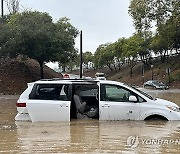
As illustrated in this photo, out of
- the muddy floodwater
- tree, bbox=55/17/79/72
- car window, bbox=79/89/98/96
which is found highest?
tree, bbox=55/17/79/72

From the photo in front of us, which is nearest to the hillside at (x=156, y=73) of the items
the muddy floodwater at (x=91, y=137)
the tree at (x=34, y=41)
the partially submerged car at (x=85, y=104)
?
the tree at (x=34, y=41)

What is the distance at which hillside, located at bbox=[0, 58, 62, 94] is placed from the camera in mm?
31775

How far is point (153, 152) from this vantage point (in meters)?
6.45

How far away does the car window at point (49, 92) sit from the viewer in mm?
10234

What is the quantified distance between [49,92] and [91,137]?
2.64m

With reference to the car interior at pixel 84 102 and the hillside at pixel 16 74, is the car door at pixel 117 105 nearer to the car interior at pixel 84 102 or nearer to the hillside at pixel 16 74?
the car interior at pixel 84 102

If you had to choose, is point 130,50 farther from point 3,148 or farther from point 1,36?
point 3,148

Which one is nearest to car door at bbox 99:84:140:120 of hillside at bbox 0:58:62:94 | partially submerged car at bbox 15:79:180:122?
partially submerged car at bbox 15:79:180:122

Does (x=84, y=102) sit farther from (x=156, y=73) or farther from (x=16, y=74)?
(x=156, y=73)

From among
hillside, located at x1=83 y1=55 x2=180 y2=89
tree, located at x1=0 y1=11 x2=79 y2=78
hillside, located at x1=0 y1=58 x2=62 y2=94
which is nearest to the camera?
hillside, located at x1=0 y1=58 x2=62 y2=94

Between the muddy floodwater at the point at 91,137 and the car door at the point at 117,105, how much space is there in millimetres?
214

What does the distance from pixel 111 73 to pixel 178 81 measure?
3475 cm

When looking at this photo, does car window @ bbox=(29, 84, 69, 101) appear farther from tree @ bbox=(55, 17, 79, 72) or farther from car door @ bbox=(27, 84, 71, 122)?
tree @ bbox=(55, 17, 79, 72)

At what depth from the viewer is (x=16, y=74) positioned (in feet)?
116
